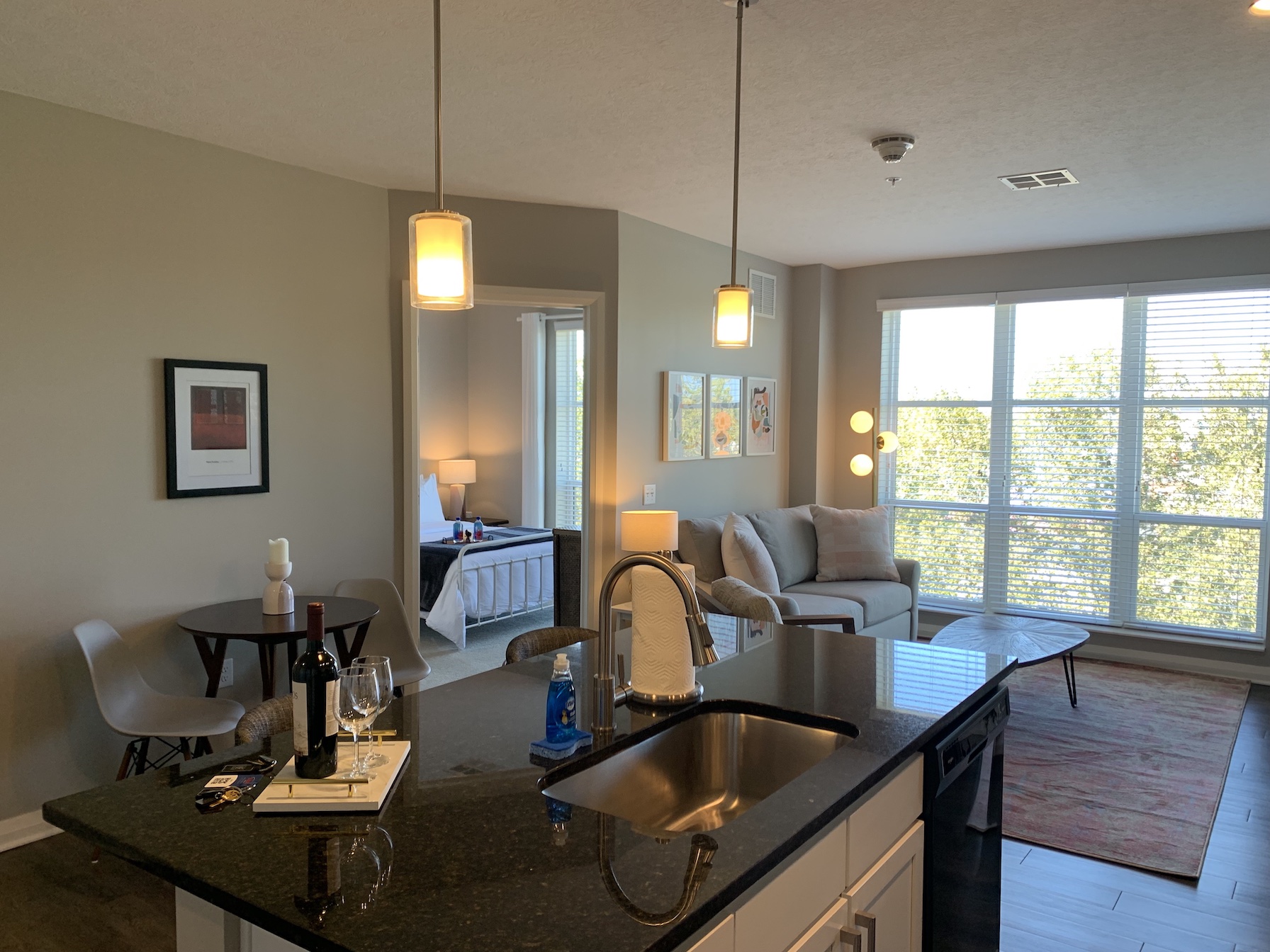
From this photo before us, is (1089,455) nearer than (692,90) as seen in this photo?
No

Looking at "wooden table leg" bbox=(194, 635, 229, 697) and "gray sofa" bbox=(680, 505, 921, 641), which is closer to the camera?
"wooden table leg" bbox=(194, 635, 229, 697)

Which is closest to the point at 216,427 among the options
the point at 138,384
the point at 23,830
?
the point at 138,384

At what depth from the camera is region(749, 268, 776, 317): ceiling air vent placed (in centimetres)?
621

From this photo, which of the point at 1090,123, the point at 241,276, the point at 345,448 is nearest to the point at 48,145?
the point at 241,276

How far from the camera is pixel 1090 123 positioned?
3.48 metres

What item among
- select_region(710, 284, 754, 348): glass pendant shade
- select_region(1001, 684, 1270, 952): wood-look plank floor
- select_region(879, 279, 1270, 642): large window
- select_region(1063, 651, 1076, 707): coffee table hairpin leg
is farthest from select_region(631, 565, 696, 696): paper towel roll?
select_region(879, 279, 1270, 642): large window

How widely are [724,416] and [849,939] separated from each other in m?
4.55

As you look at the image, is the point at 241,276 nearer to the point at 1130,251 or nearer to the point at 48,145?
the point at 48,145

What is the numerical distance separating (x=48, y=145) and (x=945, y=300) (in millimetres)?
5295

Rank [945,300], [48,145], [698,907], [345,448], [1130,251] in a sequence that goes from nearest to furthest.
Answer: [698,907] < [48,145] < [345,448] < [1130,251] < [945,300]

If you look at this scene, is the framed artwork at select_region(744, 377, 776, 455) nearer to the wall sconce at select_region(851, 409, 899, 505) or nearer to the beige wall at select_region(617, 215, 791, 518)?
the beige wall at select_region(617, 215, 791, 518)

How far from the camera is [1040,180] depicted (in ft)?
14.0

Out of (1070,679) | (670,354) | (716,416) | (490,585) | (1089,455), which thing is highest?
(670,354)

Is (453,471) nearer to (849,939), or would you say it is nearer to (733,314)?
(733,314)
